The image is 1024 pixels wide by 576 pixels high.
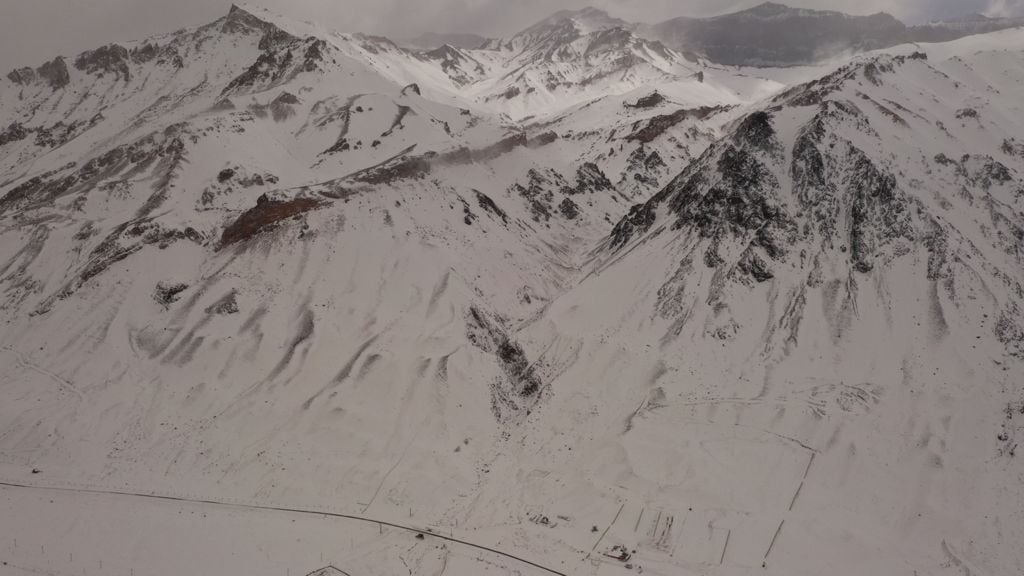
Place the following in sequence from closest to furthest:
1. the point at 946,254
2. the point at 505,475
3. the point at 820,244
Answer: the point at 505,475, the point at 946,254, the point at 820,244

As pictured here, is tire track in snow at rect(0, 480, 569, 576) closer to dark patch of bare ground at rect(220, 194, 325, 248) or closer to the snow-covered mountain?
the snow-covered mountain

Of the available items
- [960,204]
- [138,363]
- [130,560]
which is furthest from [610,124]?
[130,560]

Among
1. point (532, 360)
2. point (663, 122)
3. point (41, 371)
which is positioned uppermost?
point (663, 122)

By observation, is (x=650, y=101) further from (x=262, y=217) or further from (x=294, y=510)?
(x=294, y=510)

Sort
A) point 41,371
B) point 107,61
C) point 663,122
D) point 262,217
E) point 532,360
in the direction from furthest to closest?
point 107,61 → point 663,122 → point 262,217 → point 41,371 → point 532,360

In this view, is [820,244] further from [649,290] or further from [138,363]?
[138,363]

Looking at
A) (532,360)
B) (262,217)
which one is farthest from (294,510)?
(262,217)
